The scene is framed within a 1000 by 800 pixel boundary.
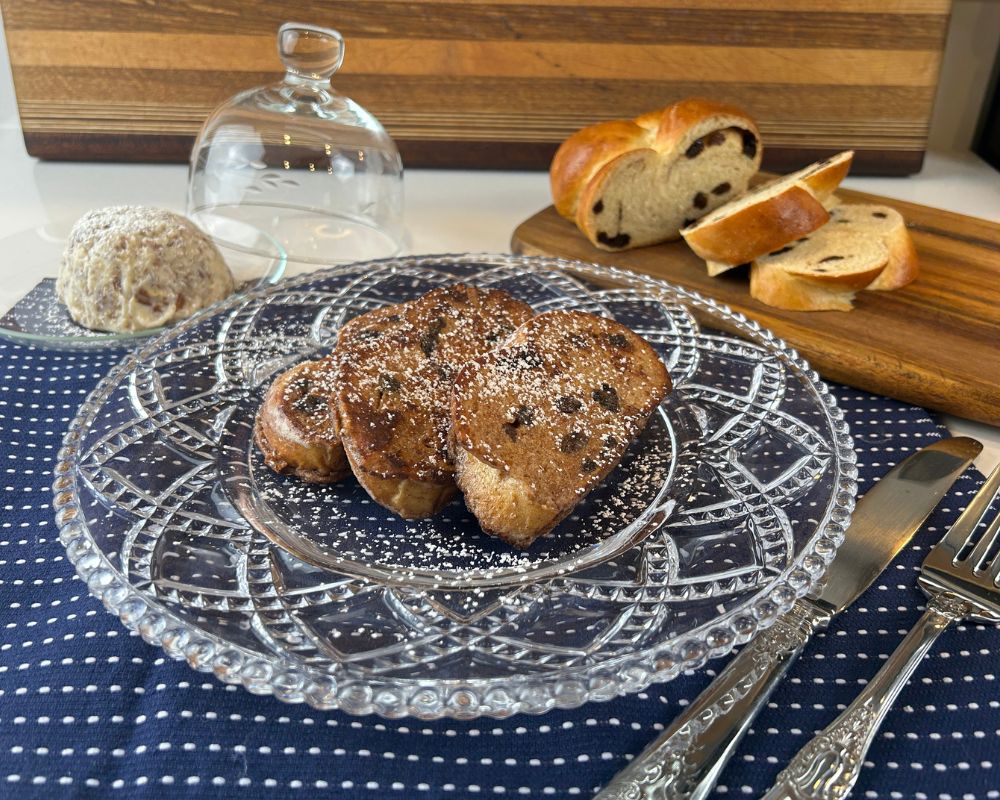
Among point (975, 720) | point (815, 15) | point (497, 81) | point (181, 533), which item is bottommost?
point (975, 720)

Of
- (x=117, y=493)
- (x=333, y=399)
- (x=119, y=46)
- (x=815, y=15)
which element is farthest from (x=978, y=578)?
(x=119, y=46)

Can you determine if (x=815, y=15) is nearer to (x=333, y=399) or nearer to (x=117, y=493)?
(x=333, y=399)

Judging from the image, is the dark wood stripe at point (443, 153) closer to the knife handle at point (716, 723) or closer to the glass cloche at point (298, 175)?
the glass cloche at point (298, 175)

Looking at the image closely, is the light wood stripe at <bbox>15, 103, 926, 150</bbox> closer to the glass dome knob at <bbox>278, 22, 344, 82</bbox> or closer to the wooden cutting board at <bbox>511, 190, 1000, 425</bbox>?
the wooden cutting board at <bbox>511, 190, 1000, 425</bbox>

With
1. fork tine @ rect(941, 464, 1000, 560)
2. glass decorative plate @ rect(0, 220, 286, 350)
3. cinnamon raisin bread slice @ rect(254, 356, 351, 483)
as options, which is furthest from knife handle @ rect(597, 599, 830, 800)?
glass decorative plate @ rect(0, 220, 286, 350)

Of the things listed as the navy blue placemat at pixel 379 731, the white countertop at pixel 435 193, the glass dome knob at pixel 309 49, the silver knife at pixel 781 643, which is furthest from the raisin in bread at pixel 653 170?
the navy blue placemat at pixel 379 731

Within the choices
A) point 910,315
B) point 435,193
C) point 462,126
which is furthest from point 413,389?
point 462,126
